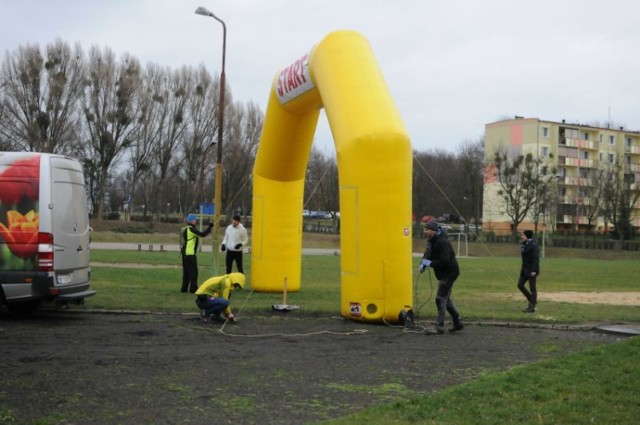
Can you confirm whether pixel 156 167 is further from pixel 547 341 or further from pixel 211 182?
pixel 547 341

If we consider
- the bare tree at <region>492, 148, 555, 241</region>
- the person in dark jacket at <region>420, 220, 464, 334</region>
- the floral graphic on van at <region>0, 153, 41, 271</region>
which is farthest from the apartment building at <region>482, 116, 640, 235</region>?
the floral graphic on van at <region>0, 153, 41, 271</region>

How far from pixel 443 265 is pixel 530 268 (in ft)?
13.6

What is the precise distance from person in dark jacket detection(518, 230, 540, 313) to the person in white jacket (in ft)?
22.3

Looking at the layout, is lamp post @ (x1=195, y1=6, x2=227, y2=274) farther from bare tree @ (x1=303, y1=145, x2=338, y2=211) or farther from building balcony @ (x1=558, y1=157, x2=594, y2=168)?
building balcony @ (x1=558, y1=157, x2=594, y2=168)

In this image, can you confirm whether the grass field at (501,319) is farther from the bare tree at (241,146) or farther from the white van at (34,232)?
the bare tree at (241,146)

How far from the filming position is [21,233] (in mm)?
11930

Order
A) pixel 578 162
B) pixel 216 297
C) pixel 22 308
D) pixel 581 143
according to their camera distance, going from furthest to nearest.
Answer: pixel 581 143
pixel 578 162
pixel 22 308
pixel 216 297

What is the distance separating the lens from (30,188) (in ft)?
39.4

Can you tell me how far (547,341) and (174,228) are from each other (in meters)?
56.8

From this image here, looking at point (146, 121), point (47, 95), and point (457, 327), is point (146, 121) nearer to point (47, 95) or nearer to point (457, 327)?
point (47, 95)

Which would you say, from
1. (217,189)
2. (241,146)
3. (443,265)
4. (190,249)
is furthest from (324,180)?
(443,265)

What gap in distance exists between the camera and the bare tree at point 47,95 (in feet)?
194

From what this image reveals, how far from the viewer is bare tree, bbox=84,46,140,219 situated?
207ft

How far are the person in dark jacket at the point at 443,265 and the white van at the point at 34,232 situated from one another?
5.91 meters
